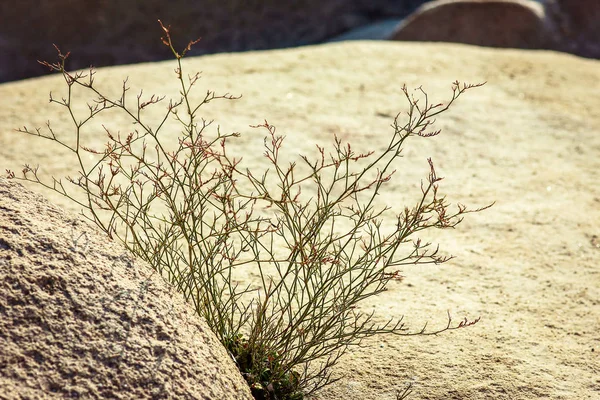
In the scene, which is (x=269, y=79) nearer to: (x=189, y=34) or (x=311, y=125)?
(x=311, y=125)

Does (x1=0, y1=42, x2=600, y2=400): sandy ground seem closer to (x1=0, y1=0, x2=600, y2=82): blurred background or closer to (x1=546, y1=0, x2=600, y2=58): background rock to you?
(x1=546, y1=0, x2=600, y2=58): background rock

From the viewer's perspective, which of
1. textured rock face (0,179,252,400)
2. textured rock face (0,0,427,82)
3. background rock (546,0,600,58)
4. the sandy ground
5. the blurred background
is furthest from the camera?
textured rock face (0,0,427,82)

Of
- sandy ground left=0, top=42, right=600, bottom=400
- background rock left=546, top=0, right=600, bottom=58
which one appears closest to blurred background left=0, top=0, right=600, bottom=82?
background rock left=546, top=0, right=600, bottom=58

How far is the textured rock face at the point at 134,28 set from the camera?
9984mm

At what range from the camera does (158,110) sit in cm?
585

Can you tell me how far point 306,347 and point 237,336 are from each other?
25cm

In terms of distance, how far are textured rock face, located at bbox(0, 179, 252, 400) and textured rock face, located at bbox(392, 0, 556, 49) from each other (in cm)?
802

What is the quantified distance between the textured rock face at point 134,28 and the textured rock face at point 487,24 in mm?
2635

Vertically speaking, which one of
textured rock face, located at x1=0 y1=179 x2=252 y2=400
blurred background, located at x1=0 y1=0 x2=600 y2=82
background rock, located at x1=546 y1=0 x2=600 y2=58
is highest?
blurred background, located at x1=0 y1=0 x2=600 y2=82

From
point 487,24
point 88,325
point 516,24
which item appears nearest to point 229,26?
point 487,24

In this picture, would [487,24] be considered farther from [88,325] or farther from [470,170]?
[88,325]

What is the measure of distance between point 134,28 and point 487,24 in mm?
4531

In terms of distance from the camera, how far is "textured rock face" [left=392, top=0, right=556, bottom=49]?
9.36 metres

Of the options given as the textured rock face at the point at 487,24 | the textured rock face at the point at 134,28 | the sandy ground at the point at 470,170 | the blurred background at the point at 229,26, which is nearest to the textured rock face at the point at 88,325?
the sandy ground at the point at 470,170
